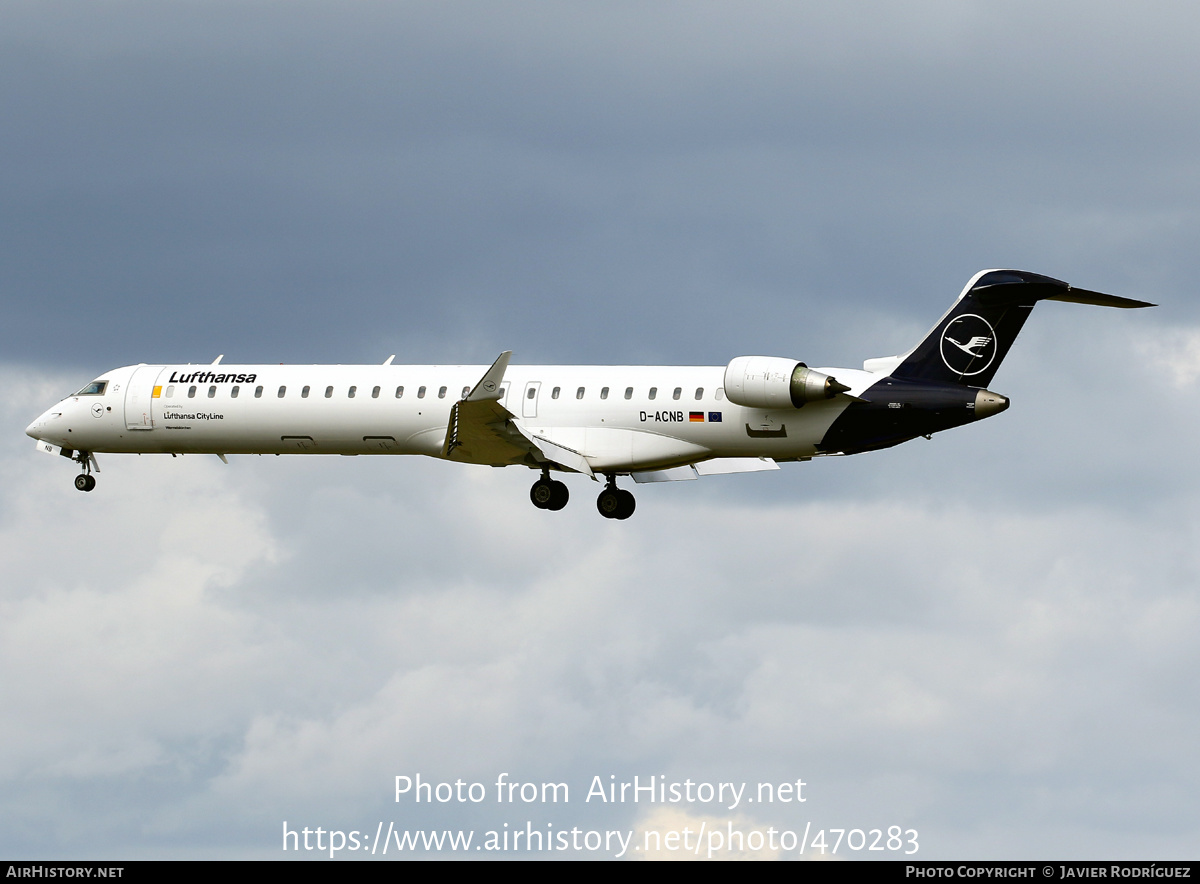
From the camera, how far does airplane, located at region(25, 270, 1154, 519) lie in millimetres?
39875

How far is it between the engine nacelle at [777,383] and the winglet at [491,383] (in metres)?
5.70

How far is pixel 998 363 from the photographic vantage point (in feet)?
132

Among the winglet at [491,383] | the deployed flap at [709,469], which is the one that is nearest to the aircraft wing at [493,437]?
the winglet at [491,383]

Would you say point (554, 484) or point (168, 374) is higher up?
point (168, 374)

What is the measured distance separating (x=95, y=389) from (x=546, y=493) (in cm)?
1394

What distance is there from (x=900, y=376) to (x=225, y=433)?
18.8 metres

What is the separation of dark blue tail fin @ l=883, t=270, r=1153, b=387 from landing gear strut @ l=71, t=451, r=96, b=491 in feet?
78.6

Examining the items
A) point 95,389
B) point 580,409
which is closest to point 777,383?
point 580,409

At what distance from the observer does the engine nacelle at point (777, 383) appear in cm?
3956

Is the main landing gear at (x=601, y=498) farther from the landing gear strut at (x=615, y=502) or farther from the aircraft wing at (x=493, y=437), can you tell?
the aircraft wing at (x=493, y=437)

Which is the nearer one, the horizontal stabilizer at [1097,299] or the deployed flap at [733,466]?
the horizontal stabilizer at [1097,299]

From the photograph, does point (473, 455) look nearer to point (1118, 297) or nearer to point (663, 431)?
point (663, 431)

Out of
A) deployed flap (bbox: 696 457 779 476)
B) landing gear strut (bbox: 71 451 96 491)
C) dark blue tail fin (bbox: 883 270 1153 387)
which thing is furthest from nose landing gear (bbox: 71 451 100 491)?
dark blue tail fin (bbox: 883 270 1153 387)
